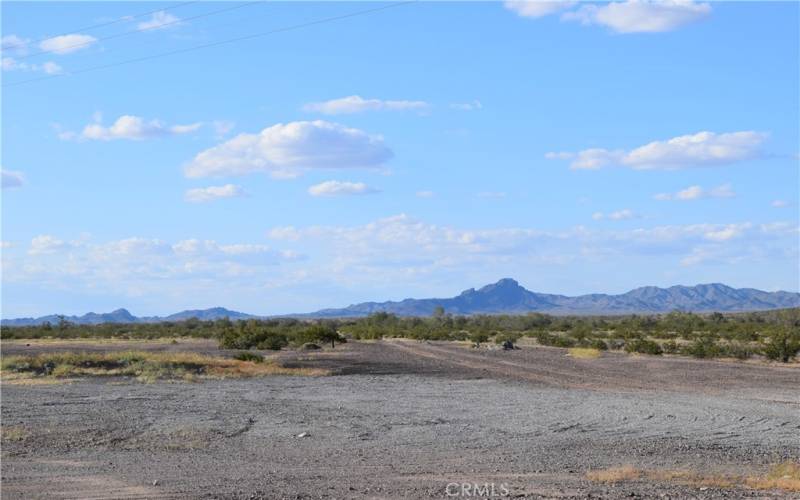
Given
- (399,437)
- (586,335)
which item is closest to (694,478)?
(399,437)

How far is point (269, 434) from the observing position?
867 inches

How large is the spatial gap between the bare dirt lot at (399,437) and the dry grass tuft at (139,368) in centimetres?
263

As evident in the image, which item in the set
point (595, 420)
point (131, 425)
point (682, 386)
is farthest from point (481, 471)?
point (682, 386)

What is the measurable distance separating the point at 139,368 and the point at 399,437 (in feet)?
79.6

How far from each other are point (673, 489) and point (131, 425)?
14.0 metres

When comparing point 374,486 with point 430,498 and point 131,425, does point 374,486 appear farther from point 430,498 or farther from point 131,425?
point 131,425

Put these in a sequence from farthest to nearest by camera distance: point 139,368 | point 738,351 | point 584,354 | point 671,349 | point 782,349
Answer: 1. point 671,349
2. point 584,354
3. point 738,351
4. point 782,349
5. point 139,368

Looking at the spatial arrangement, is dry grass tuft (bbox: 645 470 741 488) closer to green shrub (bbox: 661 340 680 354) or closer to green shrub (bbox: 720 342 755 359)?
green shrub (bbox: 720 342 755 359)

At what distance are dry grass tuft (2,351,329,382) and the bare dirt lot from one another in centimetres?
263

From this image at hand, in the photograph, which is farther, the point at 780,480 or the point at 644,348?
the point at 644,348

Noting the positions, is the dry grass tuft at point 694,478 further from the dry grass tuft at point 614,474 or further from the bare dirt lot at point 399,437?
the dry grass tuft at point 614,474

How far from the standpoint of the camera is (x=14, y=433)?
21.6m

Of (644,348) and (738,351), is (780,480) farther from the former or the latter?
(644,348)

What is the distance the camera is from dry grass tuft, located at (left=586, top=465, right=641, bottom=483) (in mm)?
15062
